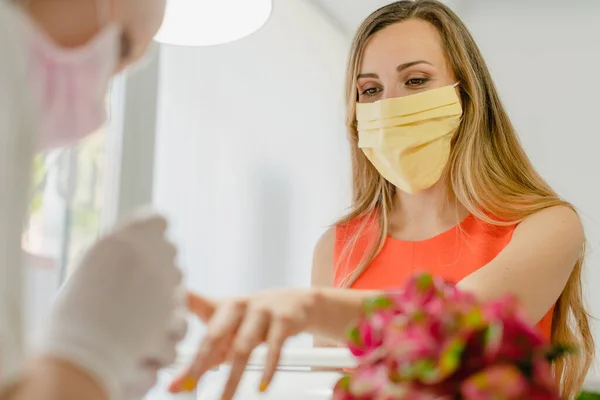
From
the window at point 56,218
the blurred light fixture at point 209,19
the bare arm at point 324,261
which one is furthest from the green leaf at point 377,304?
the bare arm at point 324,261

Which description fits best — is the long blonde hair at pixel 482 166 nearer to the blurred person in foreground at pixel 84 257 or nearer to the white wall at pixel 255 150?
the white wall at pixel 255 150

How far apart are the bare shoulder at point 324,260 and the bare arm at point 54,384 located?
1.22 m

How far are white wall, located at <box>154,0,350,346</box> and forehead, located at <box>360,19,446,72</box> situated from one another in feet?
1.52

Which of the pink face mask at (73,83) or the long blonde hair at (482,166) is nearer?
the pink face mask at (73,83)

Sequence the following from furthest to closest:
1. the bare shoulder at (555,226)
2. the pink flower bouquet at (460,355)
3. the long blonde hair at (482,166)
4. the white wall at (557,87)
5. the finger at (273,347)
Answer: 1. the white wall at (557,87)
2. the long blonde hair at (482,166)
3. the bare shoulder at (555,226)
4. the finger at (273,347)
5. the pink flower bouquet at (460,355)

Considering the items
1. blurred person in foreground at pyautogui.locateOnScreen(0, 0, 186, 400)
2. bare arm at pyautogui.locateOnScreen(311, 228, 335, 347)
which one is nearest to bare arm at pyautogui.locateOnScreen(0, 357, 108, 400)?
blurred person in foreground at pyautogui.locateOnScreen(0, 0, 186, 400)

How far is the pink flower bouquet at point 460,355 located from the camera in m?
0.43

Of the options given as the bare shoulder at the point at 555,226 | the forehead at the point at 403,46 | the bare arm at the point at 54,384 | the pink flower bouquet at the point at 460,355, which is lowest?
the bare shoulder at the point at 555,226

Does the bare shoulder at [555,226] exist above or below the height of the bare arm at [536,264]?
above

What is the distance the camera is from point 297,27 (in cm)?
236

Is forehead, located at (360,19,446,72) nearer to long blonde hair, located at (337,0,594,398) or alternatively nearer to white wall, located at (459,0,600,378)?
long blonde hair, located at (337,0,594,398)

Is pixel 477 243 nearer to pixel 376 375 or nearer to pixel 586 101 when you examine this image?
pixel 376 375

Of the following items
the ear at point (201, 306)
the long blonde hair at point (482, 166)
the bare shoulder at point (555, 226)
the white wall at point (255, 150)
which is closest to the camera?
the ear at point (201, 306)

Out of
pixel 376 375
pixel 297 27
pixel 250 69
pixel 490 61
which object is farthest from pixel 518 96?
pixel 376 375
